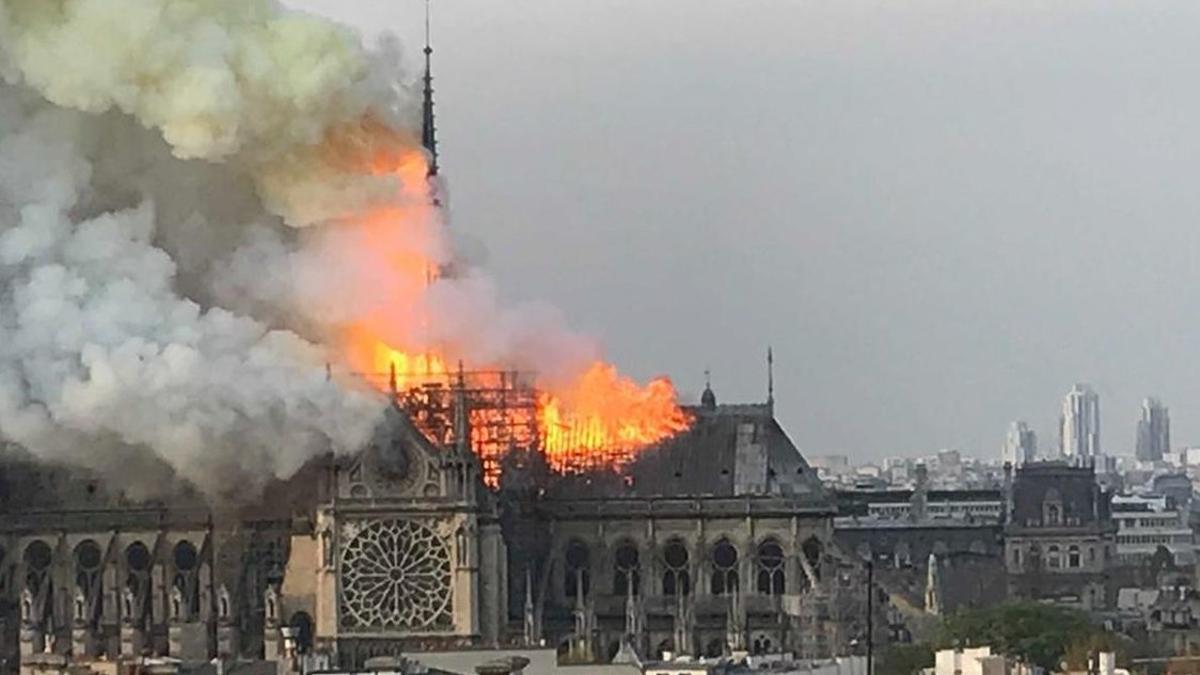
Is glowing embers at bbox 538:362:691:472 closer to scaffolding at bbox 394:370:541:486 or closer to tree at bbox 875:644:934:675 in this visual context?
scaffolding at bbox 394:370:541:486

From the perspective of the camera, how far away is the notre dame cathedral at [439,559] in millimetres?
134500

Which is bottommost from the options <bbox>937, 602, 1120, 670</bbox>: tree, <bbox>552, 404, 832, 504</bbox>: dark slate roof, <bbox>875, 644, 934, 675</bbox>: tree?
<bbox>875, 644, 934, 675</bbox>: tree

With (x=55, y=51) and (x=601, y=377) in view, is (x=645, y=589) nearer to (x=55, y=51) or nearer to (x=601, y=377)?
(x=601, y=377)

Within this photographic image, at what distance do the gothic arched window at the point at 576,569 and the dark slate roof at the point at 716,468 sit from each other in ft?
4.58

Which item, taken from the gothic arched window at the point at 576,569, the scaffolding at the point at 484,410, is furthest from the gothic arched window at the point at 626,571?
the scaffolding at the point at 484,410

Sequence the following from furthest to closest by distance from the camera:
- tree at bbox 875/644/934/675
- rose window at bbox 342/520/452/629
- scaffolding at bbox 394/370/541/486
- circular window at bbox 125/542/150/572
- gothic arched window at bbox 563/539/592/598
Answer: gothic arched window at bbox 563/539/592/598
circular window at bbox 125/542/150/572
scaffolding at bbox 394/370/541/486
rose window at bbox 342/520/452/629
tree at bbox 875/644/934/675

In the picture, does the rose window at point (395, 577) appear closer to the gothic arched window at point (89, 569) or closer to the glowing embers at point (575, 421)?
the glowing embers at point (575, 421)

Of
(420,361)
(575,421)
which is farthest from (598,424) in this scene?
(420,361)

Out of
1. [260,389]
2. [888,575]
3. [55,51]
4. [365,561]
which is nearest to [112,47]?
[55,51]

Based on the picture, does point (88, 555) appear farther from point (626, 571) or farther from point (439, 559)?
point (626, 571)

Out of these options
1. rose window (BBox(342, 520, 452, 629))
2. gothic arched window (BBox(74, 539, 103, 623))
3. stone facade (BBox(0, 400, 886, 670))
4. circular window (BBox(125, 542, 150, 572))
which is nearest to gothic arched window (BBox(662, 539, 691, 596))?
stone facade (BBox(0, 400, 886, 670))

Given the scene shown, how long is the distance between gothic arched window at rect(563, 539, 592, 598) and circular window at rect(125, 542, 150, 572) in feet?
34.8

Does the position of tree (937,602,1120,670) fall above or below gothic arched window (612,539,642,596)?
below

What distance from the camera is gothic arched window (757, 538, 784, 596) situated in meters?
141
